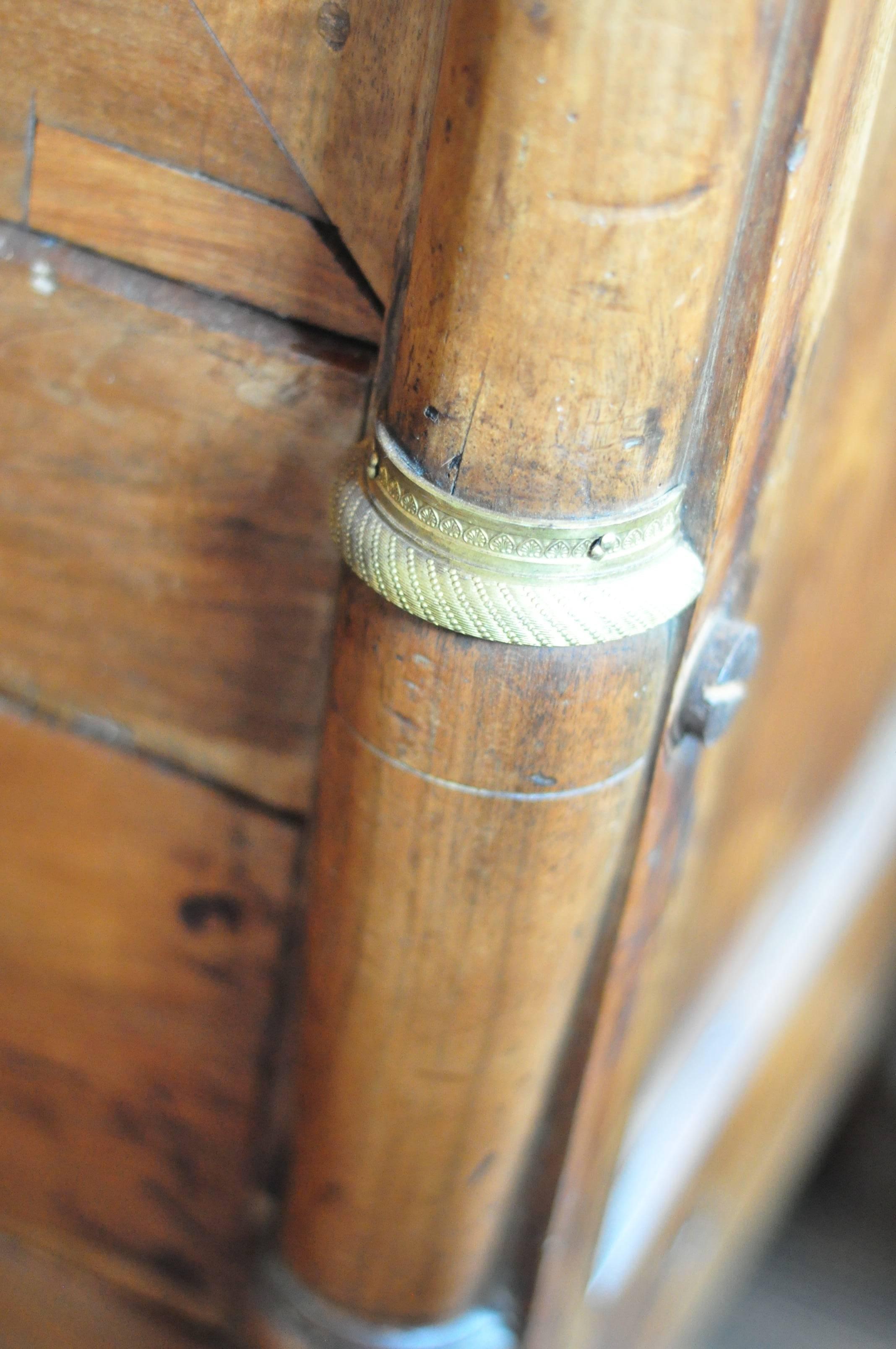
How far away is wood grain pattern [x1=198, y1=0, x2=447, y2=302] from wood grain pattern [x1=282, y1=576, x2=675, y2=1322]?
0.11 metres

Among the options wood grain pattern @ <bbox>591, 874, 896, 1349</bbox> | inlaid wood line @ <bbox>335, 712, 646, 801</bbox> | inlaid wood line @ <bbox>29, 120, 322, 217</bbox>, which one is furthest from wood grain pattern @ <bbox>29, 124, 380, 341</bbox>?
wood grain pattern @ <bbox>591, 874, 896, 1349</bbox>

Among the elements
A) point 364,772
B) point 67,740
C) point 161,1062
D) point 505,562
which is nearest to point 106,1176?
point 161,1062

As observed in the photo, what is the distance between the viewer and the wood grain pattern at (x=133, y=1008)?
56 cm

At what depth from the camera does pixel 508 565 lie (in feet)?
1.16

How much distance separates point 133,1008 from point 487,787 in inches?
11.6

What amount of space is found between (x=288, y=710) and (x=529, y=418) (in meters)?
0.20

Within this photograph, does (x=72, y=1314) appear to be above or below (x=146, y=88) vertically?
below

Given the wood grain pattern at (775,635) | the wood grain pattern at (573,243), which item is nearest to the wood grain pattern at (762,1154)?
the wood grain pattern at (775,635)

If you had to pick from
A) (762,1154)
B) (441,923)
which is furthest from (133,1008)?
(762,1154)

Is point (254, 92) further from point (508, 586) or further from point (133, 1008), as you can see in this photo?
point (133, 1008)

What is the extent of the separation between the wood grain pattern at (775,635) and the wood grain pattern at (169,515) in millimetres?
129

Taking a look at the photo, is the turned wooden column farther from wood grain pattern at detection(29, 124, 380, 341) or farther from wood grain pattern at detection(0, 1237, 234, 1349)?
wood grain pattern at detection(0, 1237, 234, 1349)

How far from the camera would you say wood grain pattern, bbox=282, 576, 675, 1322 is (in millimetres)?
388

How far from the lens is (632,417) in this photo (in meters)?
0.34
